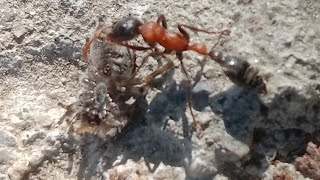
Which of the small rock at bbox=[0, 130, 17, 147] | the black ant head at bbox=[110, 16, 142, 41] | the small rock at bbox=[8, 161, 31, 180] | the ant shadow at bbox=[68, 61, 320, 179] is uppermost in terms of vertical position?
the black ant head at bbox=[110, 16, 142, 41]

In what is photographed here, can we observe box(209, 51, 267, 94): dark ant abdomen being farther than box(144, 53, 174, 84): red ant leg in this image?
No

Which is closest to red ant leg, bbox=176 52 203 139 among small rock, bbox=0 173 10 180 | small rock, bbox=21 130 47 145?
small rock, bbox=21 130 47 145

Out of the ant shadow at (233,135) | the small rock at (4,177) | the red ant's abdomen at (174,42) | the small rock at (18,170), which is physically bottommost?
the small rock at (4,177)

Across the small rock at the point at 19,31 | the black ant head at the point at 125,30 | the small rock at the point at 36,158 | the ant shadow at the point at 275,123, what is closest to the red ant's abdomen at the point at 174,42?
the black ant head at the point at 125,30

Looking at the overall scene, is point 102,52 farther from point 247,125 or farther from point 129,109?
point 247,125

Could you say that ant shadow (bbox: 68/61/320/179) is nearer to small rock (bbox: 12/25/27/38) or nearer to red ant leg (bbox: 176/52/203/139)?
red ant leg (bbox: 176/52/203/139)

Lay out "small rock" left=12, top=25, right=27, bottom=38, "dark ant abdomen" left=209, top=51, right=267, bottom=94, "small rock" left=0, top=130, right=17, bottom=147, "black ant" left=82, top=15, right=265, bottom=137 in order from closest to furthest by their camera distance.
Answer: "dark ant abdomen" left=209, top=51, right=267, bottom=94 < "small rock" left=0, top=130, right=17, bottom=147 < "black ant" left=82, top=15, right=265, bottom=137 < "small rock" left=12, top=25, right=27, bottom=38

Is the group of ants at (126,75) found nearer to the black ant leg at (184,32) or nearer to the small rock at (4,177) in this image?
the black ant leg at (184,32)

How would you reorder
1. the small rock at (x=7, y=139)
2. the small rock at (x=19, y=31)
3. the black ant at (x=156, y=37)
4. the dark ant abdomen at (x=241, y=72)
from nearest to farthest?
the dark ant abdomen at (x=241, y=72) < the small rock at (x=7, y=139) < the black ant at (x=156, y=37) < the small rock at (x=19, y=31)
